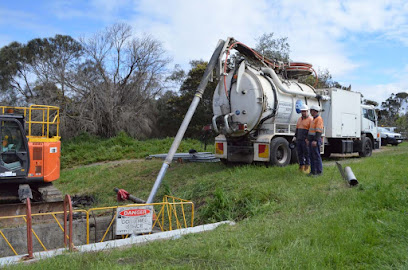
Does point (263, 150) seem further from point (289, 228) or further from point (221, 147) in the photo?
point (289, 228)

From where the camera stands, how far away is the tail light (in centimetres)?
1128

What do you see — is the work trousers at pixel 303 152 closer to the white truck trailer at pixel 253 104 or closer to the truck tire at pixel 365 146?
the white truck trailer at pixel 253 104

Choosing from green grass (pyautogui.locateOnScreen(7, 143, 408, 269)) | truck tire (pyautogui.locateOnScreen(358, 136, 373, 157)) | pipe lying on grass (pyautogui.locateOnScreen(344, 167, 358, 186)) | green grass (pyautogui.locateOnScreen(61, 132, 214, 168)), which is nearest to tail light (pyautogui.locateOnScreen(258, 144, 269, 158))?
green grass (pyautogui.locateOnScreen(7, 143, 408, 269))

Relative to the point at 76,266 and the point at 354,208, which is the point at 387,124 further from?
the point at 76,266

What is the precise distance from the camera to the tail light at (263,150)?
37.0 feet

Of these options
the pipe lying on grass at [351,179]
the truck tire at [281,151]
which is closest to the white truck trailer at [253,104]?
the truck tire at [281,151]

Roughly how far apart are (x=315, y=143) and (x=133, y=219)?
517 centimetres

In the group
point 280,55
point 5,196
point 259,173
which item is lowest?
point 5,196

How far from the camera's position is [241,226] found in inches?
243

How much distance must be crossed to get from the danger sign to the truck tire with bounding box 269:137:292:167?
19.6 ft

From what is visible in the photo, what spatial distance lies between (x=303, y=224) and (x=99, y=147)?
17.7 m

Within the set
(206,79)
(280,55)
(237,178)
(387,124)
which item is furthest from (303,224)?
(387,124)

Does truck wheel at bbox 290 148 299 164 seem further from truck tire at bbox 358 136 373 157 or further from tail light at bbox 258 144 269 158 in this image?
truck tire at bbox 358 136 373 157

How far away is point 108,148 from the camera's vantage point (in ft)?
70.0
